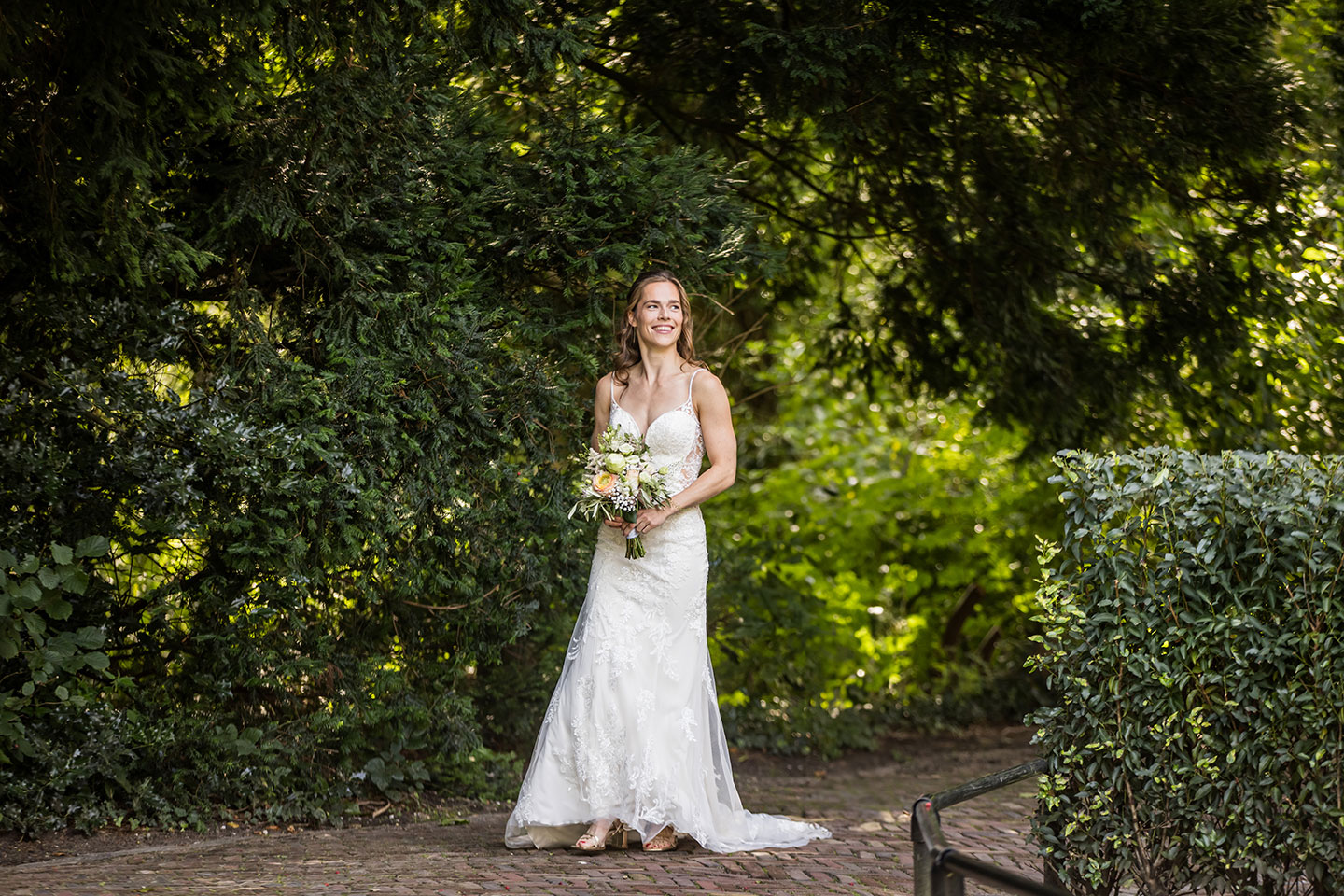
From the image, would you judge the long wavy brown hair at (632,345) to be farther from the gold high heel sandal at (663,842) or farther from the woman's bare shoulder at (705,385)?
the gold high heel sandal at (663,842)

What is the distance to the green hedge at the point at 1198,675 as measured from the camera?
11.6ft

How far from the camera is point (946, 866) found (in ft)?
8.54

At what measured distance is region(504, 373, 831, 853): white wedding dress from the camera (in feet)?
17.0

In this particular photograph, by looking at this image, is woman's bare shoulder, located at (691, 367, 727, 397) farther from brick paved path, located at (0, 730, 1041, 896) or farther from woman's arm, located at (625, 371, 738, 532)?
brick paved path, located at (0, 730, 1041, 896)

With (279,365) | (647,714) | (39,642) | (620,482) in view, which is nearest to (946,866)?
(647,714)

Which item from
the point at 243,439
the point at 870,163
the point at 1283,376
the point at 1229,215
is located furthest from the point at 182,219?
the point at 1283,376

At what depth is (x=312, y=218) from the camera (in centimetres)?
558

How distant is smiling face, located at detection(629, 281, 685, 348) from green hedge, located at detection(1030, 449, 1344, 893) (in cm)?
208

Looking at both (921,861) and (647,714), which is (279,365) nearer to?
(647,714)

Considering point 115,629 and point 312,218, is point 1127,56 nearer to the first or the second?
point 312,218

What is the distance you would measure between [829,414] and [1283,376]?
4.69m

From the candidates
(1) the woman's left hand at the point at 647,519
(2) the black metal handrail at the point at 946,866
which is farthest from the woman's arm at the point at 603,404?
(2) the black metal handrail at the point at 946,866

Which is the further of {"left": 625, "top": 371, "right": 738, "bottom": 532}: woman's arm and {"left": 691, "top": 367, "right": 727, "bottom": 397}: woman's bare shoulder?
{"left": 691, "top": 367, "right": 727, "bottom": 397}: woman's bare shoulder

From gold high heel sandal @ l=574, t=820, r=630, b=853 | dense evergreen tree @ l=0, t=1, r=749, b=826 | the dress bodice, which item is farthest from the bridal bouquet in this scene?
gold high heel sandal @ l=574, t=820, r=630, b=853
